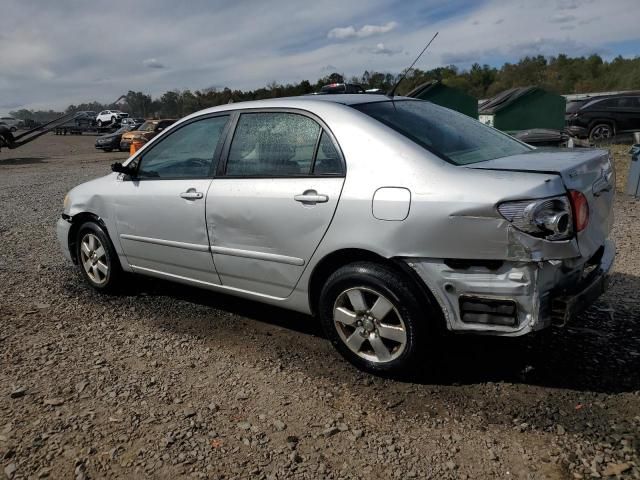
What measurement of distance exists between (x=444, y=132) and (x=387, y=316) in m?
1.18

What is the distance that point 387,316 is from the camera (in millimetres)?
3037

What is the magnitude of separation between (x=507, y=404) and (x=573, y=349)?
2.67 feet

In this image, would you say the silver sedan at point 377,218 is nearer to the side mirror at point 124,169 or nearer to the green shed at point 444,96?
the side mirror at point 124,169

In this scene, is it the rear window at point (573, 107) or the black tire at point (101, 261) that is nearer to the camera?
the black tire at point (101, 261)

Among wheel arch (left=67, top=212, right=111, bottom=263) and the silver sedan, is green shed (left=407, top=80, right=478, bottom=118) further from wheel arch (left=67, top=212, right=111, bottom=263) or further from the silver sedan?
the silver sedan

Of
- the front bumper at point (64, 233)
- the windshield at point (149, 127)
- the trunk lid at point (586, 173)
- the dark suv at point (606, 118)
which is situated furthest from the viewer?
the windshield at point (149, 127)

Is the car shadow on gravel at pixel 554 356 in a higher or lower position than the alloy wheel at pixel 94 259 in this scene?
lower

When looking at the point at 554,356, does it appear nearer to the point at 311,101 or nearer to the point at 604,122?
the point at 311,101

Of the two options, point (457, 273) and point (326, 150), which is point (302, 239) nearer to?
point (326, 150)

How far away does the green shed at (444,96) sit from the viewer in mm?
14148

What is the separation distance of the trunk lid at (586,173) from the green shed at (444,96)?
36.7 ft

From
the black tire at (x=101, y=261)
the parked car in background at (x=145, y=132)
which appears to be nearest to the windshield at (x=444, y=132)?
the black tire at (x=101, y=261)

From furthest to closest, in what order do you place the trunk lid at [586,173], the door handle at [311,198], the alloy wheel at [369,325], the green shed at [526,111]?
the green shed at [526,111] < the door handle at [311,198] < the alloy wheel at [369,325] < the trunk lid at [586,173]

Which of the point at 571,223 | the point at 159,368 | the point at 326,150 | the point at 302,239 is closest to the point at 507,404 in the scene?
the point at 571,223
